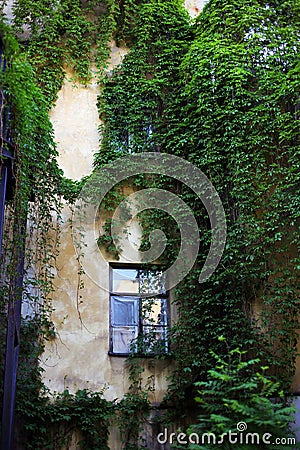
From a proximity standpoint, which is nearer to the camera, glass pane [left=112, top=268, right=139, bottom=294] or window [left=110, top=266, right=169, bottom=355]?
window [left=110, top=266, right=169, bottom=355]

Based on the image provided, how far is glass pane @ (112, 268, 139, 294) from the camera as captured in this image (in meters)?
11.0

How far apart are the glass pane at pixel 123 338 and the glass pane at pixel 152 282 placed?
723 mm

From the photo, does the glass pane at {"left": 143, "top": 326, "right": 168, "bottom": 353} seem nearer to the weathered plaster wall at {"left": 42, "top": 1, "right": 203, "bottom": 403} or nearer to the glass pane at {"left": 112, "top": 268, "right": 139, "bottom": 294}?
the weathered plaster wall at {"left": 42, "top": 1, "right": 203, "bottom": 403}

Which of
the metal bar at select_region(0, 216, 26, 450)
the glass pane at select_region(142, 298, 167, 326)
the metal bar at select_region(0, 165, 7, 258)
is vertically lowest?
the metal bar at select_region(0, 216, 26, 450)

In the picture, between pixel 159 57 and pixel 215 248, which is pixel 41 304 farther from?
pixel 159 57

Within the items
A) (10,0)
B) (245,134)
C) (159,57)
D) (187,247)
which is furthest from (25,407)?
(10,0)

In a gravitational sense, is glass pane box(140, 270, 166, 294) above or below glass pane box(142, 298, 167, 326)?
above

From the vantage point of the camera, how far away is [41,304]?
10258 millimetres

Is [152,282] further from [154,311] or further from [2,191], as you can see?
[2,191]

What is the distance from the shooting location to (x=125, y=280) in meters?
11.1

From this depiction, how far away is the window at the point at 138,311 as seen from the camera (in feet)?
34.5

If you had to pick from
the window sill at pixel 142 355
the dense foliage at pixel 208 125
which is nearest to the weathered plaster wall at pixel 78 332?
the window sill at pixel 142 355

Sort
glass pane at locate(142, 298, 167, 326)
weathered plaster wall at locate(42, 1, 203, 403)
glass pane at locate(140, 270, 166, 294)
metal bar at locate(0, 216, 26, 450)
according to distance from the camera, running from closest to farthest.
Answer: metal bar at locate(0, 216, 26, 450)
weathered plaster wall at locate(42, 1, 203, 403)
glass pane at locate(142, 298, 167, 326)
glass pane at locate(140, 270, 166, 294)

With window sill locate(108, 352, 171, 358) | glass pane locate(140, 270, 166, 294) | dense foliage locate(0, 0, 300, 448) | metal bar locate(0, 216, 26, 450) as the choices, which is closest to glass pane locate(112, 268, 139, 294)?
glass pane locate(140, 270, 166, 294)
